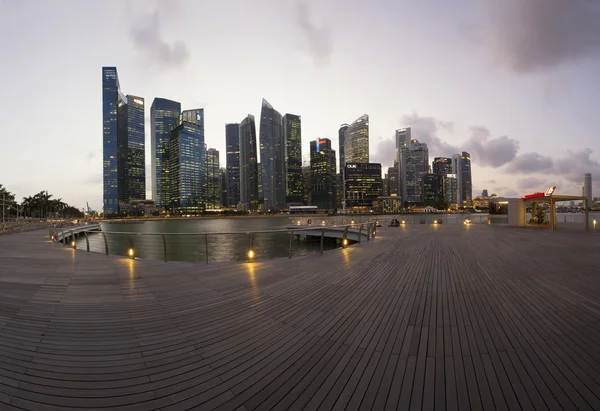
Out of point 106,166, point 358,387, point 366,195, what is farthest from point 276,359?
point 106,166

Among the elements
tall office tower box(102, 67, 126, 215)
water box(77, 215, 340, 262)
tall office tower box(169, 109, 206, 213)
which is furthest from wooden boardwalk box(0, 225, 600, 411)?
Result: tall office tower box(102, 67, 126, 215)

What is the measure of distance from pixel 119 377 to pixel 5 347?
1792 mm

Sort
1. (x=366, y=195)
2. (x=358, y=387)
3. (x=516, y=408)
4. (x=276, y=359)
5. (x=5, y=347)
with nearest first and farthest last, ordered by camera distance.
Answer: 1. (x=516, y=408)
2. (x=358, y=387)
3. (x=276, y=359)
4. (x=5, y=347)
5. (x=366, y=195)

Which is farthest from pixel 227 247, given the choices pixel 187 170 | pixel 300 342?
pixel 187 170

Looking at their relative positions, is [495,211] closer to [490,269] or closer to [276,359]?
[490,269]

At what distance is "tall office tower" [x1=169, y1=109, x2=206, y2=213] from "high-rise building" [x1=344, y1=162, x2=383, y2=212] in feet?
354

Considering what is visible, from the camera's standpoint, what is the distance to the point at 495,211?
144 feet

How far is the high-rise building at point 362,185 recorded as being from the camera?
6919 inches

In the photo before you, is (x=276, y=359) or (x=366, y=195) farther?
(x=366, y=195)

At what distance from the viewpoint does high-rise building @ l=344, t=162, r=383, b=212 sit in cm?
17575

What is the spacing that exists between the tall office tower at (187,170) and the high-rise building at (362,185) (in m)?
108

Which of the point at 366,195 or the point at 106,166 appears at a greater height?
the point at 106,166

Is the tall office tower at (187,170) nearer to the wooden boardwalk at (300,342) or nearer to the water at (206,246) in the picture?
the water at (206,246)

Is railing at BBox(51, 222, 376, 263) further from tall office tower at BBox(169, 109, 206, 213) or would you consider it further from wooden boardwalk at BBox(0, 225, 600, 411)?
tall office tower at BBox(169, 109, 206, 213)
